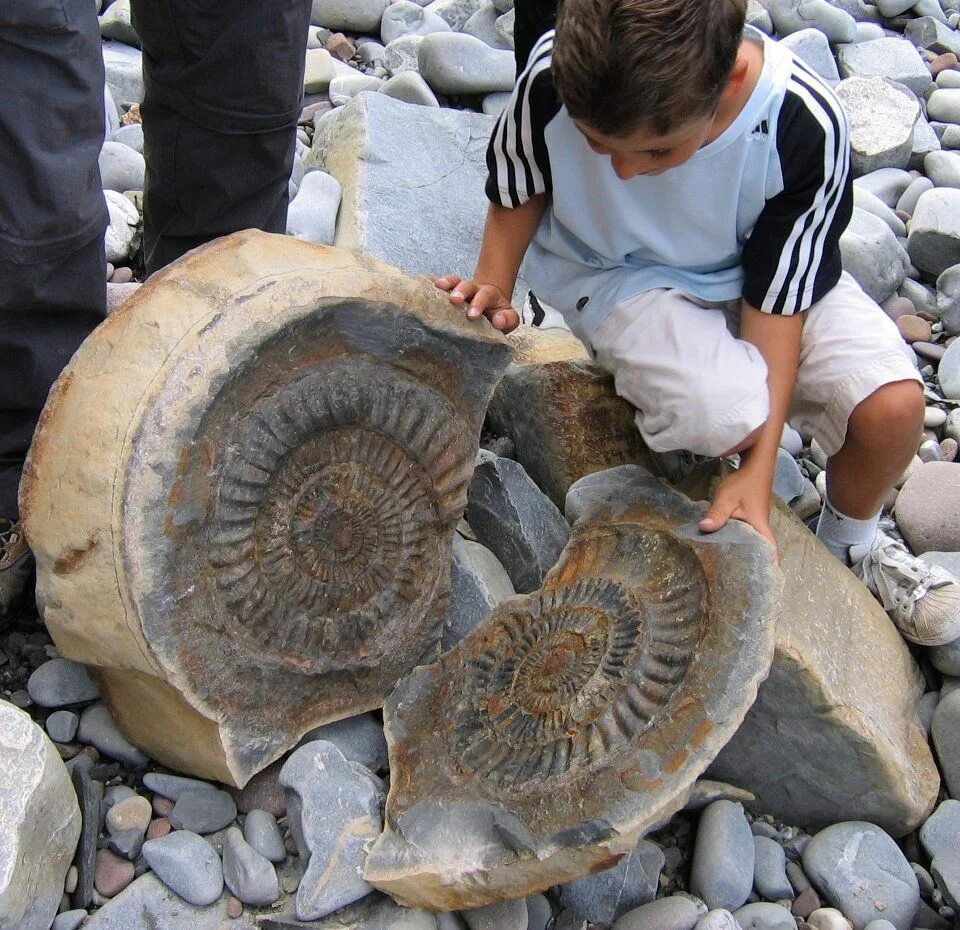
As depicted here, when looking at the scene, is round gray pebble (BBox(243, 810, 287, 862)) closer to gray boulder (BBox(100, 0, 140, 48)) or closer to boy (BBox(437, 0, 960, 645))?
boy (BBox(437, 0, 960, 645))

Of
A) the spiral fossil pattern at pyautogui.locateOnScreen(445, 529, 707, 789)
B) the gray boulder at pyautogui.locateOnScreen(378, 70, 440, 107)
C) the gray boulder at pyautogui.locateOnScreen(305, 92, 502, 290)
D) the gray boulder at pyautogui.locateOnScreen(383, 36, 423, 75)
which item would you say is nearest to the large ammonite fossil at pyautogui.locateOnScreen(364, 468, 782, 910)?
the spiral fossil pattern at pyautogui.locateOnScreen(445, 529, 707, 789)

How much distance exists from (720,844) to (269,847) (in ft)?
2.39

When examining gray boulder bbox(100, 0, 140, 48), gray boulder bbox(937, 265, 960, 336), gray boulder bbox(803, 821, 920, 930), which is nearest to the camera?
gray boulder bbox(803, 821, 920, 930)

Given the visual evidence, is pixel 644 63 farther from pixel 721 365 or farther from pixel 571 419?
pixel 571 419

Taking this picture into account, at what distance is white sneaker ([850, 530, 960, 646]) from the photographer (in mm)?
2152

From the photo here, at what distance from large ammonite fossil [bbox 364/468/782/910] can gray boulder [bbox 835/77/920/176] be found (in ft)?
7.14

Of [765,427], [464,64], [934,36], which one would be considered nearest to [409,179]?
[464,64]

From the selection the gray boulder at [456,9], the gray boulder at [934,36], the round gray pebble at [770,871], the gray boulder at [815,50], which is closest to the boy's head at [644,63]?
the round gray pebble at [770,871]

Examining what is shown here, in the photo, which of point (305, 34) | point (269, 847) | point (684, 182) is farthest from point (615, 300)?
point (269, 847)

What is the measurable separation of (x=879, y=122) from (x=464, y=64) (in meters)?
1.39

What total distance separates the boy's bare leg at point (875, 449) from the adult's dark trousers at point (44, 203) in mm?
1431

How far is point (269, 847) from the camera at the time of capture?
1745 mm

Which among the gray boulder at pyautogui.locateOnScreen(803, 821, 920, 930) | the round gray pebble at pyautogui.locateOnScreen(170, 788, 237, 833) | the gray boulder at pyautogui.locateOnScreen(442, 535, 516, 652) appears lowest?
the round gray pebble at pyautogui.locateOnScreen(170, 788, 237, 833)

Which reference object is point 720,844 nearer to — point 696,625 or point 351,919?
point 696,625
